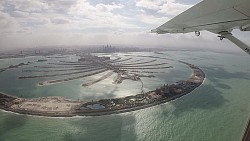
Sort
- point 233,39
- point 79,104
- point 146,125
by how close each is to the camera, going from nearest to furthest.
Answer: point 233,39
point 146,125
point 79,104

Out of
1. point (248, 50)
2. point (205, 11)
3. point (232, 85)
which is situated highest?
point (205, 11)

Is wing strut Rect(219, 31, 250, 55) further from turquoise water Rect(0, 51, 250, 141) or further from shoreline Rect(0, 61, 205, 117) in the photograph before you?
shoreline Rect(0, 61, 205, 117)

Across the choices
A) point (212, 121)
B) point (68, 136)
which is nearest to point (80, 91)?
point (68, 136)

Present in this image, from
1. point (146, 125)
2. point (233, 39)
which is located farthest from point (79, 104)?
point (233, 39)

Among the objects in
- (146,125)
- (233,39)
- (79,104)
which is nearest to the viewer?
(233,39)

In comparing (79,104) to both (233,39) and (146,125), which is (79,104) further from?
(233,39)

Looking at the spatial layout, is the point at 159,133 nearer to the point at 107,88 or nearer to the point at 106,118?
the point at 106,118

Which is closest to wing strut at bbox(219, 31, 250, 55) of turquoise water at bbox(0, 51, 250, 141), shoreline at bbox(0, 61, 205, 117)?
turquoise water at bbox(0, 51, 250, 141)

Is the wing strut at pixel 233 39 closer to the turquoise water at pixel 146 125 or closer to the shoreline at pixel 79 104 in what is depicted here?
the turquoise water at pixel 146 125
